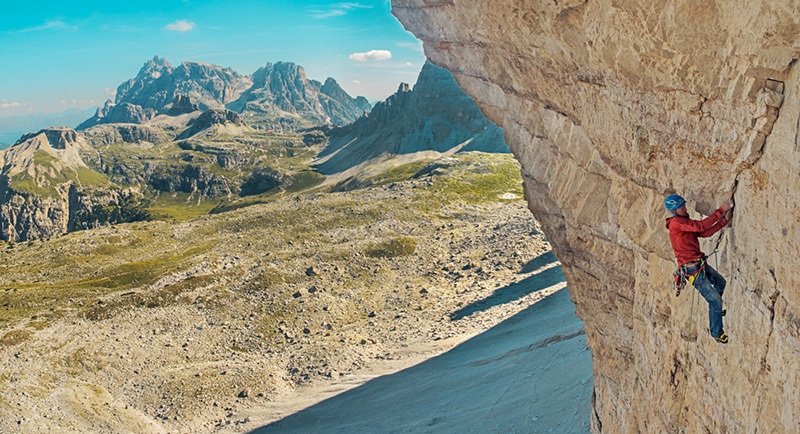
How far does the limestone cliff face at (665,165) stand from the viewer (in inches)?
332

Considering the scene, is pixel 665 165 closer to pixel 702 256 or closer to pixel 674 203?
pixel 674 203

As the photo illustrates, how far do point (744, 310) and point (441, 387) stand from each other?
110ft

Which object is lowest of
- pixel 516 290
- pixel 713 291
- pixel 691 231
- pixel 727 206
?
pixel 516 290

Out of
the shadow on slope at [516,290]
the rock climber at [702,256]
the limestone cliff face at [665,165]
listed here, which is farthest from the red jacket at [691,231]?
the shadow on slope at [516,290]

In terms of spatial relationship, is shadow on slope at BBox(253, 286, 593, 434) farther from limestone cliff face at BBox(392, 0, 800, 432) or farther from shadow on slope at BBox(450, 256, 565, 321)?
limestone cliff face at BBox(392, 0, 800, 432)

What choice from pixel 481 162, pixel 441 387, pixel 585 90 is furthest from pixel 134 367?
pixel 481 162

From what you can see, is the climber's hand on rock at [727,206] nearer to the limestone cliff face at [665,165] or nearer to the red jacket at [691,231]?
the red jacket at [691,231]

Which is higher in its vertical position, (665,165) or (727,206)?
(665,165)

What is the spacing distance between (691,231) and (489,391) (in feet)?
98.9

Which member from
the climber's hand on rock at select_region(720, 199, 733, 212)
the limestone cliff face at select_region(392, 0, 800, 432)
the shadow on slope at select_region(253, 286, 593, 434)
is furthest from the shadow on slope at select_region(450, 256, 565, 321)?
the climber's hand on rock at select_region(720, 199, 733, 212)

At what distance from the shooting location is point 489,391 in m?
37.4

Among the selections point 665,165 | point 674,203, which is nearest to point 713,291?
point 674,203

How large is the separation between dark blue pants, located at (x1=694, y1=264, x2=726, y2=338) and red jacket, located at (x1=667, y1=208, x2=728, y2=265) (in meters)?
0.40

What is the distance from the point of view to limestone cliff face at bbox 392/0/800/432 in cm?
843
